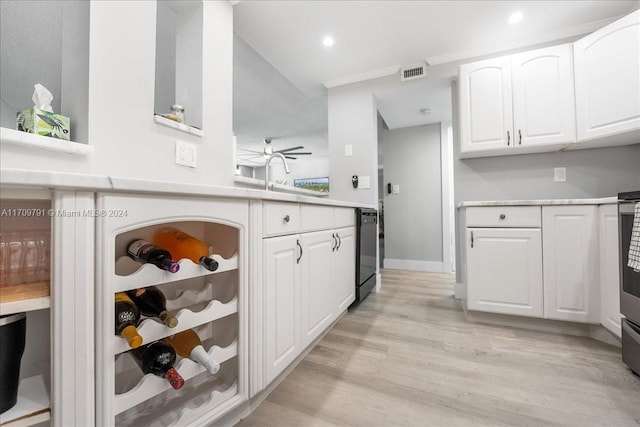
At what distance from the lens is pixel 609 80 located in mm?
1836

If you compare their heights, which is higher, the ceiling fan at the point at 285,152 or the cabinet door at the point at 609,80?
the ceiling fan at the point at 285,152

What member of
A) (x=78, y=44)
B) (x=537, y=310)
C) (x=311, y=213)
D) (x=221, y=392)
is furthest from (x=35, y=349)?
(x=537, y=310)

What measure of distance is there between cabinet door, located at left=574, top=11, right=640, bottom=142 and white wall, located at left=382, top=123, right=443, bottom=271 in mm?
1991

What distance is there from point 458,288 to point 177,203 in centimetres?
265

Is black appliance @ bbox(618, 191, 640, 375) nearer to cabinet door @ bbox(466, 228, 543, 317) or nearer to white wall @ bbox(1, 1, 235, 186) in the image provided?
cabinet door @ bbox(466, 228, 543, 317)

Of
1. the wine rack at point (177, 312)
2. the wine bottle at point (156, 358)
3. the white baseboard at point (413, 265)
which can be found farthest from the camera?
the white baseboard at point (413, 265)

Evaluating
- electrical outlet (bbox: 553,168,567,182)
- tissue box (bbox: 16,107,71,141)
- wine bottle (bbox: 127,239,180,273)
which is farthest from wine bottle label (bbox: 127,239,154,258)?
electrical outlet (bbox: 553,168,567,182)

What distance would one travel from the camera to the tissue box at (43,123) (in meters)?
1.07

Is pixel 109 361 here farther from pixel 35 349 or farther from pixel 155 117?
pixel 155 117

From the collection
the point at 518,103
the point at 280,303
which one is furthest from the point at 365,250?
the point at 518,103

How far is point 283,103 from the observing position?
3.96m

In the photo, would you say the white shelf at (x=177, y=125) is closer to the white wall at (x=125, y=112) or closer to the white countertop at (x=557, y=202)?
the white wall at (x=125, y=112)

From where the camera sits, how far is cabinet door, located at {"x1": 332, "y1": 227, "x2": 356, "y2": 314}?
1.82 metres

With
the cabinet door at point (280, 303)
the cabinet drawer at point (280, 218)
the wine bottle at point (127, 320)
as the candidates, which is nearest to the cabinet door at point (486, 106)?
the cabinet drawer at point (280, 218)
